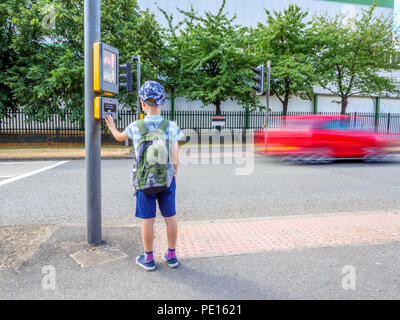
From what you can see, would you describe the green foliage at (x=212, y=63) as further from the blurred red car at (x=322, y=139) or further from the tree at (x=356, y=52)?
the blurred red car at (x=322, y=139)

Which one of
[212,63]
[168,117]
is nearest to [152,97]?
[212,63]

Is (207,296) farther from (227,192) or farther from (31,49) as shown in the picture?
(31,49)

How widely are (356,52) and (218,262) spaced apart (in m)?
22.8

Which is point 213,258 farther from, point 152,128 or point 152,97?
point 152,97

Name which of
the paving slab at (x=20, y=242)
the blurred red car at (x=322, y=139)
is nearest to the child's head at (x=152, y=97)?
the paving slab at (x=20, y=242)

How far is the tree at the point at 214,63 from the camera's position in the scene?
18469mm

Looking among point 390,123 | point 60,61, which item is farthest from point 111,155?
point 390,123

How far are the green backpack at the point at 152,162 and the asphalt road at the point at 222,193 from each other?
2067mm

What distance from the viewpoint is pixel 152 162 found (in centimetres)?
297

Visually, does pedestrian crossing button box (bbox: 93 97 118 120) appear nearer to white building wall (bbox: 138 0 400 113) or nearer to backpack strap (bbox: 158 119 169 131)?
backpack strap (bbox: 158 119 169 131)

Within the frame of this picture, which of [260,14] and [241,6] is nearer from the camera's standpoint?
[241,6]

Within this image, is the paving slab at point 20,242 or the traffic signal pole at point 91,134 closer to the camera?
the paving slab at point 20,242

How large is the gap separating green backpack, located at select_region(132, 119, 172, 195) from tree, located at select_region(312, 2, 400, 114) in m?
20.4

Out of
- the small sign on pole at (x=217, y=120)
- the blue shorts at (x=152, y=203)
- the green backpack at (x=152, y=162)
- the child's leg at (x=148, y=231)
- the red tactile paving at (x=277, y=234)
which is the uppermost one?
the small sign on pole at (x=217, y=120)
